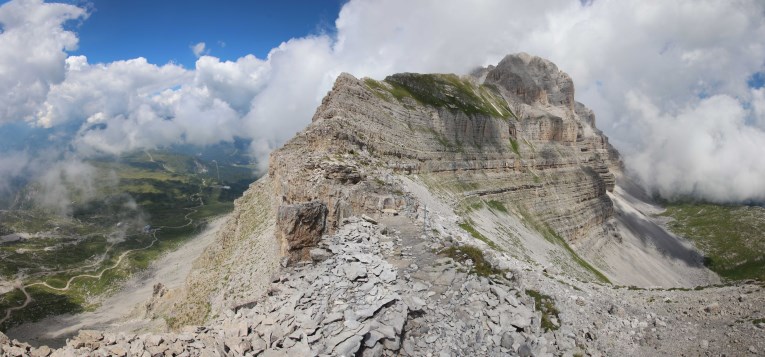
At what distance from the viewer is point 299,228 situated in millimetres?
28016

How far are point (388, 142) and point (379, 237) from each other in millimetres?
36476

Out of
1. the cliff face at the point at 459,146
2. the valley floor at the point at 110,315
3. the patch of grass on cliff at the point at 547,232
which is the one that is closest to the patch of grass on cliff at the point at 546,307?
the cliff face at the point at 459,146

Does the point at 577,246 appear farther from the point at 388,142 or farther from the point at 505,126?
the point at 388,142

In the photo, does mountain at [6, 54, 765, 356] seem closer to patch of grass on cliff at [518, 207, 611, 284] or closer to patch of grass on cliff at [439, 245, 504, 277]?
patch of grass on cliff at [439, 245, 504, 277]

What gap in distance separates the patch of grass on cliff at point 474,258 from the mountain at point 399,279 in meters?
0.10

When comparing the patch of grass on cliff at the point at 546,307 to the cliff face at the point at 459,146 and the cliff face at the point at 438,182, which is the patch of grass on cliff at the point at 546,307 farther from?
the cliff face at the point at 459,146

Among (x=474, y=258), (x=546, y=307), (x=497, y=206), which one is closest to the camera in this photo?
(x=546, y=307)

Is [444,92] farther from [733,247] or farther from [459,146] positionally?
[733,247]

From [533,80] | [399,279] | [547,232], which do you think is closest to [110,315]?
[547,232]

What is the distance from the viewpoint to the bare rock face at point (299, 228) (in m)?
27.3

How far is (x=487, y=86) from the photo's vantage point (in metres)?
135

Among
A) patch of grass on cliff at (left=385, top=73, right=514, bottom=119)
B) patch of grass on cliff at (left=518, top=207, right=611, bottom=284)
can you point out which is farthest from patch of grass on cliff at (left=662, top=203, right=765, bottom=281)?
patch of grass on cliff at (left=385, top=73, right=514, bottom=119)

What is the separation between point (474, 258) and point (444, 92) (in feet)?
251

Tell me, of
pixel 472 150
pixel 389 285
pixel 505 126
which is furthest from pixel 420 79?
pixel 389 285
